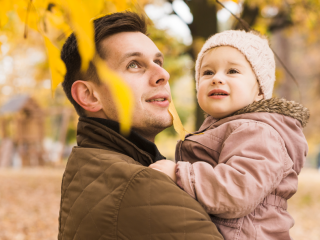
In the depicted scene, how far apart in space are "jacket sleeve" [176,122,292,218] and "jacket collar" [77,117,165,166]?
0.79 feet

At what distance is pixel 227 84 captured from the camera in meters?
1.84

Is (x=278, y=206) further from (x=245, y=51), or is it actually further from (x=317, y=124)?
(x=317, y=124)

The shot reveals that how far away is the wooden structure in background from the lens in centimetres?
1481

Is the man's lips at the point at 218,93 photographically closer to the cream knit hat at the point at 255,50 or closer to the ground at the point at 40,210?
the cream knit hat at the point at 255,50

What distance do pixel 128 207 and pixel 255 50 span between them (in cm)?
123

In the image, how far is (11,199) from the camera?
7852 millimetres

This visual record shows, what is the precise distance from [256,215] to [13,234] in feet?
17.6

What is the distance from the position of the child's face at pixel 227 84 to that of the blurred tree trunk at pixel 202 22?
351cm

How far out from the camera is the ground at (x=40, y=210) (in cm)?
586

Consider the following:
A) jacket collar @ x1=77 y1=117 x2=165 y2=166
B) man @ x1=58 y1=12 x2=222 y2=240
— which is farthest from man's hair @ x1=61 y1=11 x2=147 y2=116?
jacket collar @ x1=77 y1=117 x2=165 y2=166

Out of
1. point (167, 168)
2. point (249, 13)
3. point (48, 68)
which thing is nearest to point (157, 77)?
point (167, 168)

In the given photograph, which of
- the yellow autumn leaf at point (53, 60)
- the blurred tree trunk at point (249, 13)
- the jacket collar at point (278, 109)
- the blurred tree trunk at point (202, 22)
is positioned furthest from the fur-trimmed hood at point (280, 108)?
the blurred tree trunk at point (249, 13)

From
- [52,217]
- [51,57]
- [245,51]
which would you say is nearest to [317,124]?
[52,217]

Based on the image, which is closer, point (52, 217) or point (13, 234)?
point (13, 234)
